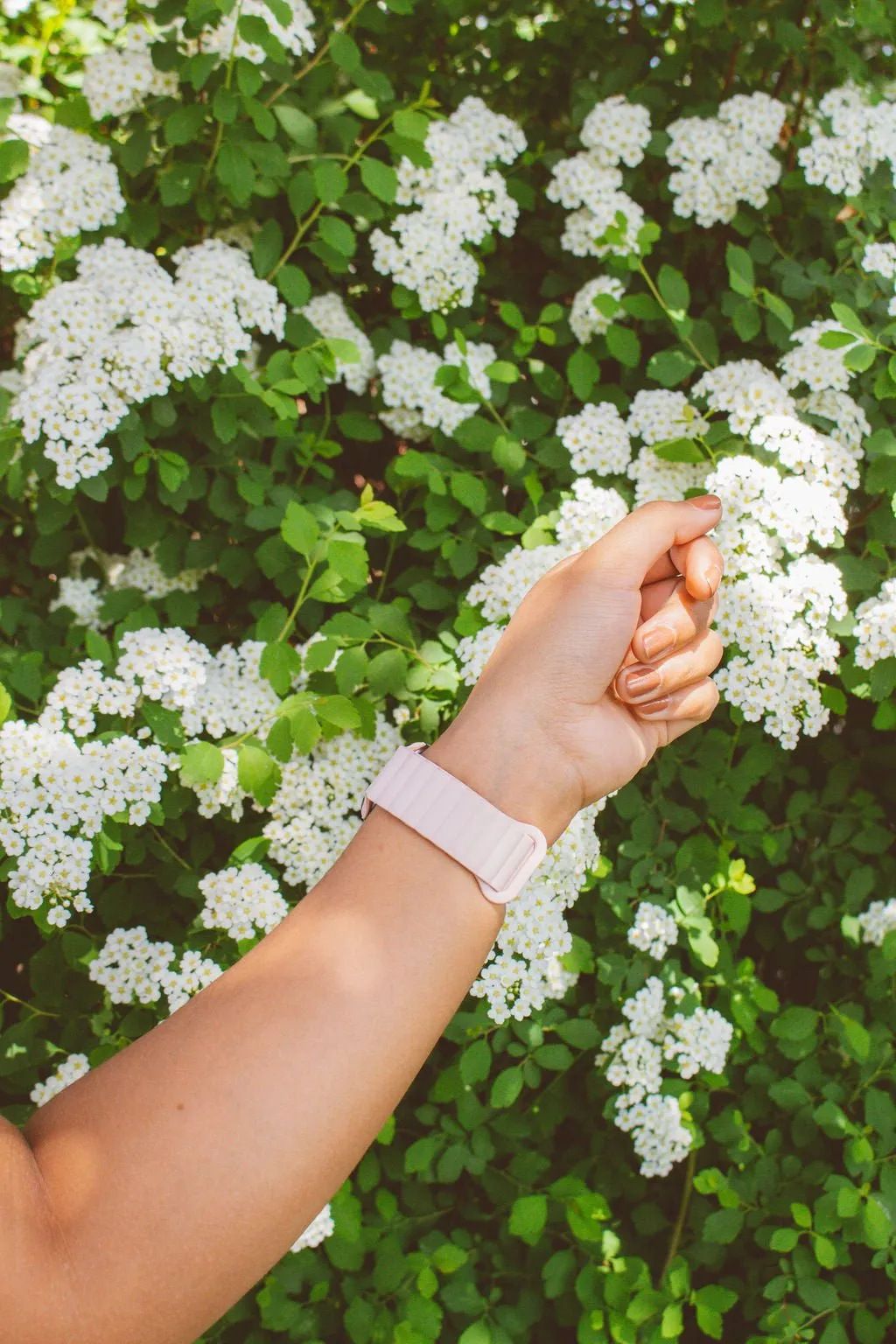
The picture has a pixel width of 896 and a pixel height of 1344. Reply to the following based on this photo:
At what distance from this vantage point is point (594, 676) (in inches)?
63.6

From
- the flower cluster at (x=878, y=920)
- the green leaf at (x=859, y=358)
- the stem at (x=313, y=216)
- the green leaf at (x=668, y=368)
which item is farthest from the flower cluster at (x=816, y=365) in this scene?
the flower cluster at (x=878, y=920)

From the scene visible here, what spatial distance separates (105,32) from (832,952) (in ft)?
9.29

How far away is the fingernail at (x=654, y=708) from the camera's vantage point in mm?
1710

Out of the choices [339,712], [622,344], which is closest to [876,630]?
[622,344]

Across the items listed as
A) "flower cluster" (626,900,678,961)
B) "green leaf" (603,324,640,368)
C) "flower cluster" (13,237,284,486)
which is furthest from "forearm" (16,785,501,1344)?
"green leaf" (603,324,640,368)

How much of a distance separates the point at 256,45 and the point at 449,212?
0.54 m

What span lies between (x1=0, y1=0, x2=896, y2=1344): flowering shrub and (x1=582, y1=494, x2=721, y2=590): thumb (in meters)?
0.39

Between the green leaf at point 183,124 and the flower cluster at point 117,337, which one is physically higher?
the green leaf at point 183,124

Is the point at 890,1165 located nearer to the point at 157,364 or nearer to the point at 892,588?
the point at 892,588

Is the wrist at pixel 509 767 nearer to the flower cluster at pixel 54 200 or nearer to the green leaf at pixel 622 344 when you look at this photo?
the green leaf at pixel 622 344

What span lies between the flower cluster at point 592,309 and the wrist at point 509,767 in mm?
1295

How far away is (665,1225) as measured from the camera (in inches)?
95.1

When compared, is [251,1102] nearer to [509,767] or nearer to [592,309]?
[509,767]

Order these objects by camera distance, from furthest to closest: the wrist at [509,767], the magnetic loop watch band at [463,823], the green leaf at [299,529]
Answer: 1. the green leaf at [299,529]
2. the wrist at [509,767]
3. the magnetic loop watch band at [463,823]
